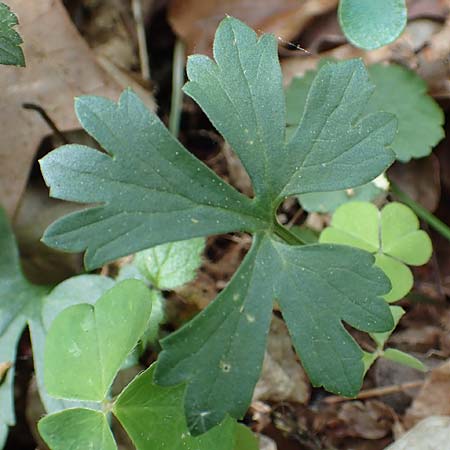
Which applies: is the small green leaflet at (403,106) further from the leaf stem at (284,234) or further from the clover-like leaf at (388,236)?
the leaf stem at (284,234)

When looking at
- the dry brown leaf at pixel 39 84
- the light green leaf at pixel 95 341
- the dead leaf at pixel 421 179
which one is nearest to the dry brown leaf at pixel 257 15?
the dry brown leaf at pixel 39 84

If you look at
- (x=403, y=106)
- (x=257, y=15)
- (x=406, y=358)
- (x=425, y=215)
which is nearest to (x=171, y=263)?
(x=406, y=358)

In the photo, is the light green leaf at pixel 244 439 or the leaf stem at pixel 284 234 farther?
the light green leaf at pixel 244 439

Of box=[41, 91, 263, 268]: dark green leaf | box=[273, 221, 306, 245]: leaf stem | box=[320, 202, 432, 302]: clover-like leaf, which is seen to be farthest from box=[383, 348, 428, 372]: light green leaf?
box=[41, 91, 263, 268]: dark green leaf

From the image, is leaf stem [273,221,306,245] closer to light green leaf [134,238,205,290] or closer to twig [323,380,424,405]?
light green leaf [134,238,205,290]

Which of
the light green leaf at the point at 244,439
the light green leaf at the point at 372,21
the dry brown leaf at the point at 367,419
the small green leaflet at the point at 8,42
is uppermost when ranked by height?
the small green leaflet at the point at 8,42

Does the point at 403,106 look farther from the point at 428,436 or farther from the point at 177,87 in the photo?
the point at 428,436
